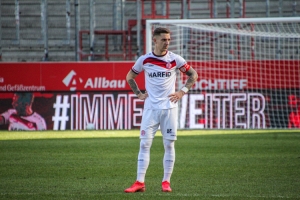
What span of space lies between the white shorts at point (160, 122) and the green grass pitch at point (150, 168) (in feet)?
2.21

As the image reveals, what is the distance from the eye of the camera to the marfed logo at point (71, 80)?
2120 centimetres

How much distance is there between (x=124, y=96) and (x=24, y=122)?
3.27 m

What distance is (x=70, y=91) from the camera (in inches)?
834

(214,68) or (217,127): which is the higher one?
(214,68)

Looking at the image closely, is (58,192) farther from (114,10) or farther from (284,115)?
(114,10)

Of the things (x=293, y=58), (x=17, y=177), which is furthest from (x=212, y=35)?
(x=17, y=177)

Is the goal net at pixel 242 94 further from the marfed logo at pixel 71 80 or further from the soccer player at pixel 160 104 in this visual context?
the soccer player at pixel 160 104

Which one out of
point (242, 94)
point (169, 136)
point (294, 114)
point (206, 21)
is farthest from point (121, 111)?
point (169, 136)

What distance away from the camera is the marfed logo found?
21203 mm

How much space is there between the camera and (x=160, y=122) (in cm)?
802

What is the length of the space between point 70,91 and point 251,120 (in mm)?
5786

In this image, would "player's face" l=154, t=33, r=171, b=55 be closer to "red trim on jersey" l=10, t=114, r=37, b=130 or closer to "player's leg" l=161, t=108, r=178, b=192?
"player's leg" l=161, t=108, r=178, b=192

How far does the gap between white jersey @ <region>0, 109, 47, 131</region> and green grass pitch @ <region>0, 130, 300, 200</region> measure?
4280mm

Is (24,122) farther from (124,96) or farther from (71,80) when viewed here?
(124,96)
